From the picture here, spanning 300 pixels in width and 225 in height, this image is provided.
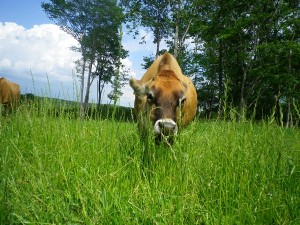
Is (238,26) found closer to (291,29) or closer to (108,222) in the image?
(291,29)

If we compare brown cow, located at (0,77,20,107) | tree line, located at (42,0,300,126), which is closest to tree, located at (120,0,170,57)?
tree line, located at (42,0,300,126)

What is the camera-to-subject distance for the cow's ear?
5309 millimetres

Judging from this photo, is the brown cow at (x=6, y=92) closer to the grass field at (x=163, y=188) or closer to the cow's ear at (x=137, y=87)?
the cow's ear at (x=137, y=87)

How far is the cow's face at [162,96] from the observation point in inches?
176

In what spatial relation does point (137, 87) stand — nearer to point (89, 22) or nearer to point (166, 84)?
point (166, 84)

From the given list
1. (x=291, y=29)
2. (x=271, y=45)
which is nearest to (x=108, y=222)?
(x=271, y=45)

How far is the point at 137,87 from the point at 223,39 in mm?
19412

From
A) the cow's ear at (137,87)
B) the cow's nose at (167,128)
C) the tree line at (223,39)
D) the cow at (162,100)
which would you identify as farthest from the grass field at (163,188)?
the tree line at (223,39)

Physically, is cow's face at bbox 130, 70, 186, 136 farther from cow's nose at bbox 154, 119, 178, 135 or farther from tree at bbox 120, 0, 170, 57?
tree at bbox 120, 0, 170, 57

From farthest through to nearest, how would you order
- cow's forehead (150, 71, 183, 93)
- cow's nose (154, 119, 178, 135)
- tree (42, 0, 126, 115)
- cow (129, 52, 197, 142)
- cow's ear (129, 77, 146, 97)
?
1. tree (42, 0, 126, 115)
2. cow's ear (129, 77, 146, 97)
3. cow's forehead (150, 71, 183, 93)
4. cow (129, 52, 197, 142)
5. cow's nose (154, 119, 178, 135)

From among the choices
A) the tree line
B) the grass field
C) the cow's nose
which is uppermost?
the tree line

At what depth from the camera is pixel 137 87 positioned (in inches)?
212

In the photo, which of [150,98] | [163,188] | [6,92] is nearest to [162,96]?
[150,98]

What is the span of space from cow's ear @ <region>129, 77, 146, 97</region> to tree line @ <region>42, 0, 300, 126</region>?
223 inches
